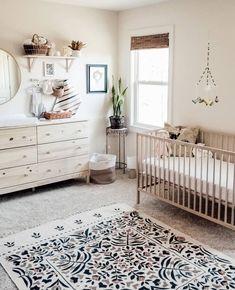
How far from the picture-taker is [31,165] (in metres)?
4.13

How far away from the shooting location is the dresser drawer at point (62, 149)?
4207 mm

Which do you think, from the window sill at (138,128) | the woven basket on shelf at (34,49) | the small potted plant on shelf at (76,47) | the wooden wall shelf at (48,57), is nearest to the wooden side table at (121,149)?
the window sill at (138,128)

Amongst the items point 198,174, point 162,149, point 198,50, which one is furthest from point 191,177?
point 198,50

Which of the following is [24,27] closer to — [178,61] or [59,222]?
[178,61]

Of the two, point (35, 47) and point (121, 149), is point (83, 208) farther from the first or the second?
point (35, 47)

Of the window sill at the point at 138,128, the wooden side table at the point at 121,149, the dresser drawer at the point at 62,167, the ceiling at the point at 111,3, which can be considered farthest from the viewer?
the wooden side table at the point at 121,149

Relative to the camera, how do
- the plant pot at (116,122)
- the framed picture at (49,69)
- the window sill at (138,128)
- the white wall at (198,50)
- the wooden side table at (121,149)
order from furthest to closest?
the wooden side table at (121,149)
the plant pot at (116,122)
the window sill at (138,128)
the framed picture at (49,69)
the white wall at (198,50)

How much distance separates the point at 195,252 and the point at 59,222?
1.37 meters

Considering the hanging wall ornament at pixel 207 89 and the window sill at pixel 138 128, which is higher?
the hanging wall ornament at pixel 207 89

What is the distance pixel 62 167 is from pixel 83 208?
81cm

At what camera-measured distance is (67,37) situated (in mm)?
4621

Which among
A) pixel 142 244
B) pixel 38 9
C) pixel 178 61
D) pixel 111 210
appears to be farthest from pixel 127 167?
pixel 38 9

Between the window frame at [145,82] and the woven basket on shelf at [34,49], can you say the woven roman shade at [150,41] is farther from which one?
the woven basket on shelf at [34,49]

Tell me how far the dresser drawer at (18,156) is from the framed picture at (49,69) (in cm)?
104
